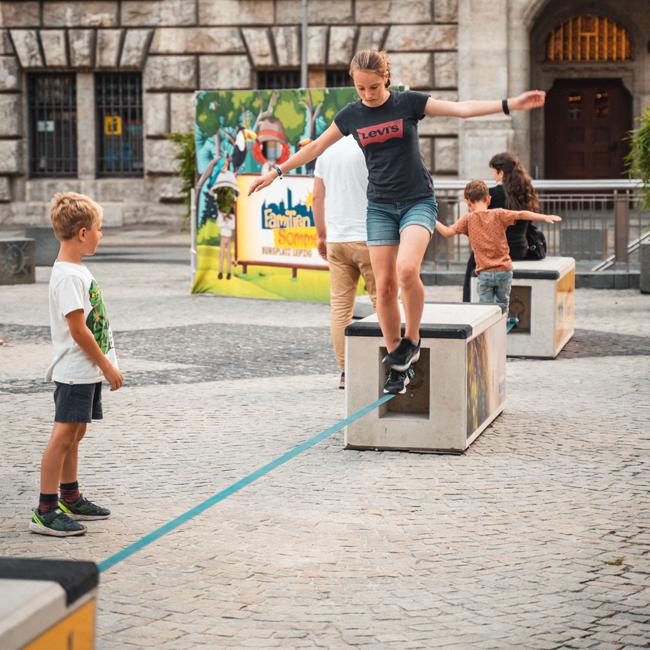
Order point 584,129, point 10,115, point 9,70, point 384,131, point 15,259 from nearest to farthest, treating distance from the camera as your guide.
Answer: point 384,131
point 15,259
point 9,70
point 10,115
point 584,129

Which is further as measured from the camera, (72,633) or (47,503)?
(47,503)

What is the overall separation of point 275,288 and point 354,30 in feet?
40.4

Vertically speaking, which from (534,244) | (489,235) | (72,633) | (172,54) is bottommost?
(72,633)

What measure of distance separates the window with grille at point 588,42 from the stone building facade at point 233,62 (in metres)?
0.12

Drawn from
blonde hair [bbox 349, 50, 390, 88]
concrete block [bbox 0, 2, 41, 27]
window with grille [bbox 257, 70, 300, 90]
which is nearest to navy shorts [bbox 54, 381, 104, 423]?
blonde hair [bbox 349, 50, 390, 88]

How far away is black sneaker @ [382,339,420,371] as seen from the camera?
23.9 feet

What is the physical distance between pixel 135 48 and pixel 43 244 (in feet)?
23.9

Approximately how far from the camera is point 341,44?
27.7m

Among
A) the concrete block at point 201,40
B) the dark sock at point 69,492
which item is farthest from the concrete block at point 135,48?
the dark sock at point 69,492

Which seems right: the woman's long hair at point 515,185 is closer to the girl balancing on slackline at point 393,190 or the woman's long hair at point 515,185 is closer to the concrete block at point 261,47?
the girl balancing on slackline at point 393,190

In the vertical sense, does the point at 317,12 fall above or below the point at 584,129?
above

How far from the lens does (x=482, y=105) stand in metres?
6.96

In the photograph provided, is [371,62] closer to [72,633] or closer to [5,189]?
[72,633]

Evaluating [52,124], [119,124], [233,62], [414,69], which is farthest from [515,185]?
[52,124]
